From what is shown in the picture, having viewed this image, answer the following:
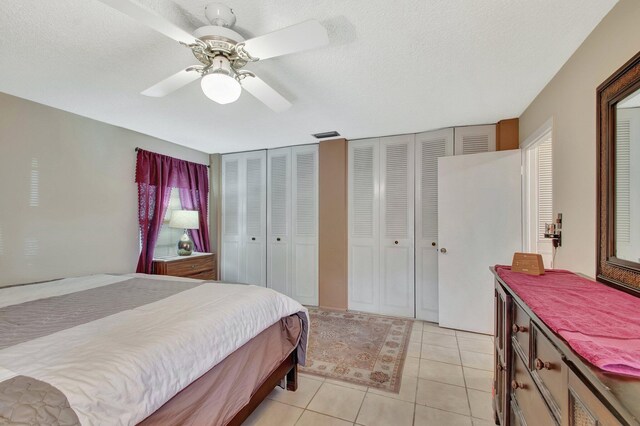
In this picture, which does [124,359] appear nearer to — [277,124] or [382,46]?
[382,46]

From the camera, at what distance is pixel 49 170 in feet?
8.87

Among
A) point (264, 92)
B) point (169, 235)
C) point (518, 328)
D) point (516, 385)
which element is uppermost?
point (264, 92)

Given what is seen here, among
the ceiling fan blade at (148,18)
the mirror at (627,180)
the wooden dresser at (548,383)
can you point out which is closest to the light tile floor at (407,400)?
the wooden dresser at (548,383)

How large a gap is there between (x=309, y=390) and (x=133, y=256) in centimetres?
270

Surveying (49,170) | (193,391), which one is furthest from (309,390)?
(49,170)

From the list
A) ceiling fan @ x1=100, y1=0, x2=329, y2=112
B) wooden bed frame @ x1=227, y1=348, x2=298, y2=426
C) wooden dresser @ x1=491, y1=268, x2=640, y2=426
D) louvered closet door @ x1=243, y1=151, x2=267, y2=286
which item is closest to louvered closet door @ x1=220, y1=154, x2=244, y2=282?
louvered closet door @ x1=243, y1=151, x2=267, y2=286

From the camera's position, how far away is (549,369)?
0.89m

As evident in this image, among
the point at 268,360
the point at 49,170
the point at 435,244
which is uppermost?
the point at 49,170

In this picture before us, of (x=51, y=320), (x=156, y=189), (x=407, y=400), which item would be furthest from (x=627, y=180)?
(x=156, y=189)

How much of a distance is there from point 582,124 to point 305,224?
10.2 ft

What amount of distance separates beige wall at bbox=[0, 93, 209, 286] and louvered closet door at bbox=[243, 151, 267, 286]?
1.48 meters

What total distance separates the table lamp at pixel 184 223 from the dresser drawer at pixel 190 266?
6.4 inches

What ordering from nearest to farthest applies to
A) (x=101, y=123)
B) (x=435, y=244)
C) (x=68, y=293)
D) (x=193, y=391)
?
(x=193, y=391) < (x=68, y=293) < (x=101, y=123) < (x=435, y=244)

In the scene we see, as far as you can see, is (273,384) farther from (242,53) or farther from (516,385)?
(242,53)
